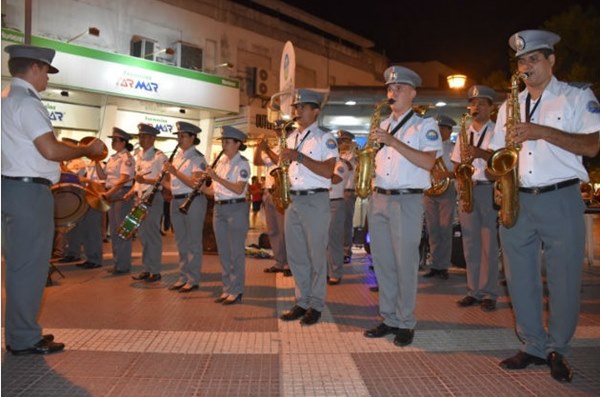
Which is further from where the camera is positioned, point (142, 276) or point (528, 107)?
point (142, 276)

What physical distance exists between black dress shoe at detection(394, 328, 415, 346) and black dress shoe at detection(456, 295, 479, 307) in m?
1.74

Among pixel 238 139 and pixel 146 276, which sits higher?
pixel 238 139

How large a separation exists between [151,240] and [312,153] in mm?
3514

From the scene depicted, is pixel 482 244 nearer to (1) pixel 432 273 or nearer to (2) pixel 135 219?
(1) pixel 432 273

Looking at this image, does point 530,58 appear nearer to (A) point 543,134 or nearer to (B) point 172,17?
(A) point 543,134

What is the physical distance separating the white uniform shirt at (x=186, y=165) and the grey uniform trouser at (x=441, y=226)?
3514 mm

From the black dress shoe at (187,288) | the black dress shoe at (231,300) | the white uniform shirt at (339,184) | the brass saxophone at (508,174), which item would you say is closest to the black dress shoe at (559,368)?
the brass saxophone at (508,174)

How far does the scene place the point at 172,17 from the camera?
19.8 meters

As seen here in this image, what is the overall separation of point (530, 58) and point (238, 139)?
12.2 ft

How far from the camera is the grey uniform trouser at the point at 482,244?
612 cm

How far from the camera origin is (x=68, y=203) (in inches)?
297

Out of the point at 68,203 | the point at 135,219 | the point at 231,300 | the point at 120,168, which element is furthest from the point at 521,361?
the point at 120,168

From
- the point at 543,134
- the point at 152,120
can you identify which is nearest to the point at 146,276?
the point at 543,134

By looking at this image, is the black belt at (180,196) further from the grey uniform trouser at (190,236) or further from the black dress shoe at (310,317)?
the black dress shoe at (310,317)
